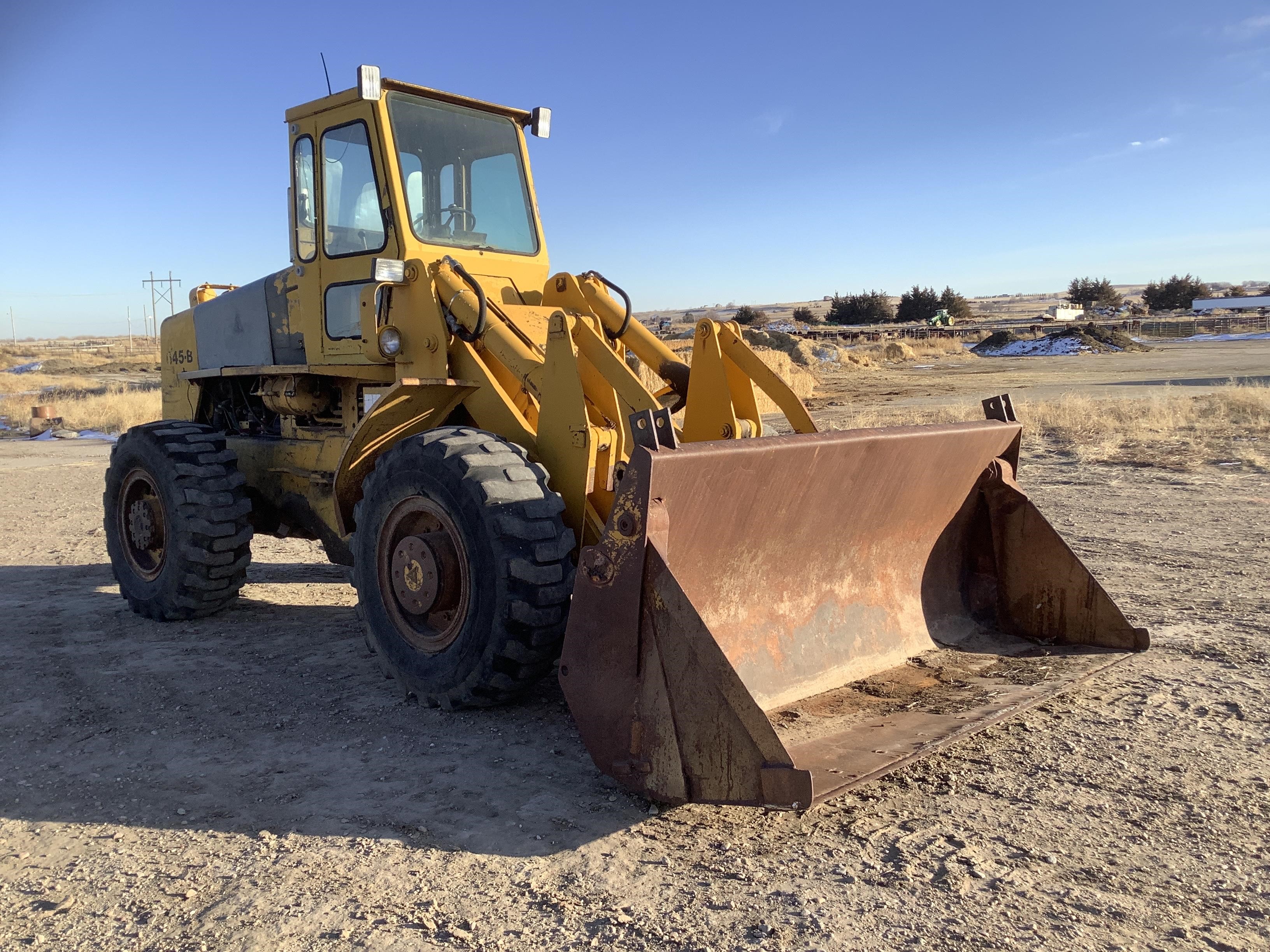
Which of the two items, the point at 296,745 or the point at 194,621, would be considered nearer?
the point at 296,745

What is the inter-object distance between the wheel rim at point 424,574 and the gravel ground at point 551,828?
0.40m

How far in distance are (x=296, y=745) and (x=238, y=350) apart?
12.2 feet

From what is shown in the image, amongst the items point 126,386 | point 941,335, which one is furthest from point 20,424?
point 941,335

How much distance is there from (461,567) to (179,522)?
2.72 meters

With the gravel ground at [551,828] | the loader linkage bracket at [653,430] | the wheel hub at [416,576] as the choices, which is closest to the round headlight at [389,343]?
the wheel hub at [416,576]

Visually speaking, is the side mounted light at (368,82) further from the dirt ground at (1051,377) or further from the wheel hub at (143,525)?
the dirt ground at (1051,377)

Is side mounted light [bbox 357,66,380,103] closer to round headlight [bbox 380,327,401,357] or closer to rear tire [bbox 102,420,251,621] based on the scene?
round headlight [bbox 380,327,401,357]

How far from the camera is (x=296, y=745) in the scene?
4.35 metres

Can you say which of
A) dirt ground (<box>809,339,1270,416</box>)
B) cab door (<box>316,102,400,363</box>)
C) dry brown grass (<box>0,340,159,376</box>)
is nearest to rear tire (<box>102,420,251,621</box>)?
Answer: cab door (<box>316,102,400,363</box>)

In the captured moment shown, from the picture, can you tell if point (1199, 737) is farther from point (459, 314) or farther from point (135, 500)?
point (135, 500)

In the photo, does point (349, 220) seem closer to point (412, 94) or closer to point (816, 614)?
point (412, 94)

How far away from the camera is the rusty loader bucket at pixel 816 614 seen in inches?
134

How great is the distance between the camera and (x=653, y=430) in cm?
367

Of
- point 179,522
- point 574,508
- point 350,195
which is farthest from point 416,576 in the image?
point 350,195
